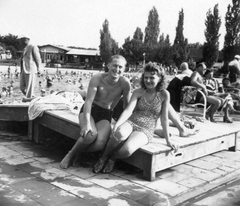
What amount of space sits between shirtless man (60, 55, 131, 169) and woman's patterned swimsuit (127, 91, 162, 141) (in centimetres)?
24

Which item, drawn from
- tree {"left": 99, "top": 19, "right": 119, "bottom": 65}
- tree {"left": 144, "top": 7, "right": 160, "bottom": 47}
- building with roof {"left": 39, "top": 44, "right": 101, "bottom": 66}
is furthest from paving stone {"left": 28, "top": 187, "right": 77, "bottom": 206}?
building with roof {"left": 39, "top": 44, "right": 101, "bottom": 66}

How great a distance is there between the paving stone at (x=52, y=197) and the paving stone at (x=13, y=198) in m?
0.06

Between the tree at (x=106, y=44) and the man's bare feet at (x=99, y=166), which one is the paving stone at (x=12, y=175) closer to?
the man's bare feet at (x=99, y=166)

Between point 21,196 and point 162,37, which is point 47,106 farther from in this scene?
point 162,37

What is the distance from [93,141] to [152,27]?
5558 cm

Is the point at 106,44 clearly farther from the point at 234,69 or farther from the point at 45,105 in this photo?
the point at 45,105

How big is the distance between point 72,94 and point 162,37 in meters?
53.0

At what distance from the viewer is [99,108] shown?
4055 mm

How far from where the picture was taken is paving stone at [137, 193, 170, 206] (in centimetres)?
307

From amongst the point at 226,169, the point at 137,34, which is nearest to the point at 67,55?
the point at 137,34

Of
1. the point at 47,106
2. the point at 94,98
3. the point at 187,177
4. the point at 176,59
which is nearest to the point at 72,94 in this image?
the point at 47,106

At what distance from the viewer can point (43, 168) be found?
3.94 metres

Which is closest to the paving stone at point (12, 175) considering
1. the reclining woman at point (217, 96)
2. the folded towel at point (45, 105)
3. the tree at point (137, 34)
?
the folded towel at point (45, 105)

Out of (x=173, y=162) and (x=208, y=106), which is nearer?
(x=173, y=162)
